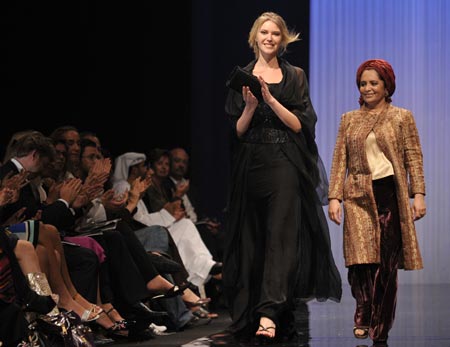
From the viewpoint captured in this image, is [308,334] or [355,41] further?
[355,41]

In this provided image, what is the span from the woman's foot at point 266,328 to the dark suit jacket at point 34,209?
1194 millimetres

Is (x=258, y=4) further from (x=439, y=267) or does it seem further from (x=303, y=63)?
(x=439, y=267)

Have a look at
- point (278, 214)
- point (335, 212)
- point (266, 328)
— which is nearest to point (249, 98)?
point (278, 214)

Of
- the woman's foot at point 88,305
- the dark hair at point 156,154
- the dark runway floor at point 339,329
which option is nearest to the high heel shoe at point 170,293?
the dark runway floor at point 339,329

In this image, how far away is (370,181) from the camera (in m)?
4.73

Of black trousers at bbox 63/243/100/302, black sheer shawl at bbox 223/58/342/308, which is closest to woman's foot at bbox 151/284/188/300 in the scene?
black trousers at bbox 63/243/100/302

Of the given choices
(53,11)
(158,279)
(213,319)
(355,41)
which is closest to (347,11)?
(355,41)

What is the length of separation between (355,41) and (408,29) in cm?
60

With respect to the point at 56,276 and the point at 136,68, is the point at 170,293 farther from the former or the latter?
the point at 136,68

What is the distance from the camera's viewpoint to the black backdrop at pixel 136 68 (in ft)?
26.0

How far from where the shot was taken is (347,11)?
11711 mm

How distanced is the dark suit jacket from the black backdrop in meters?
2.27

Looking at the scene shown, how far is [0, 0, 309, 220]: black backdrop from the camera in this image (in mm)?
7938

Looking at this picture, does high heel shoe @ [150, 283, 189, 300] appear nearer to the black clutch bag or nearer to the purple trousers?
the purple trousers
